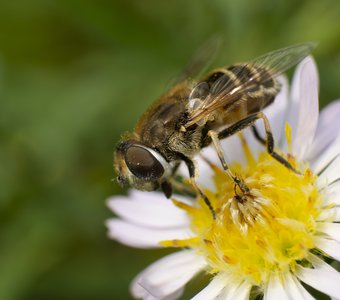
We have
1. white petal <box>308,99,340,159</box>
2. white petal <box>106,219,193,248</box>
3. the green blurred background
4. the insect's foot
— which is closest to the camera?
the insect's foot

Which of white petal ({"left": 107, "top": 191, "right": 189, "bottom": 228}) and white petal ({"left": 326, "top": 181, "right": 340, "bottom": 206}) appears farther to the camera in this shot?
white petal ({"left": 107, "top": 191, "right": 189, "bottom": 228})

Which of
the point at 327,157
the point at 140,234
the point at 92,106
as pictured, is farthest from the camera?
the point at 92,106

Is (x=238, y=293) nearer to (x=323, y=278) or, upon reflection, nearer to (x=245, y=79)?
(x=323, y=278)

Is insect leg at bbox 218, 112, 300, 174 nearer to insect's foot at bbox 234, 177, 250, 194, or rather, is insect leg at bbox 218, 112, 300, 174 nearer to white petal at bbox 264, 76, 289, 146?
insect's foot at bbox 234, 177, 250, 194

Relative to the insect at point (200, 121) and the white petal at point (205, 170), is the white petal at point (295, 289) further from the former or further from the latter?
the white petal at point (205, 170)

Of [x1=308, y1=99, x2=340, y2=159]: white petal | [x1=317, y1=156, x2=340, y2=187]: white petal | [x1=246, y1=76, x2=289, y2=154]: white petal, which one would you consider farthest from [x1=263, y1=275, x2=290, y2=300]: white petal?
[x1=246, y1=76, x2=289, y2=154]: white petal

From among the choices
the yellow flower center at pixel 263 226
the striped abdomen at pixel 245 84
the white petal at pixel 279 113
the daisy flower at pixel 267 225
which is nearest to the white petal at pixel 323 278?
the daisy flower at pixel 267 225

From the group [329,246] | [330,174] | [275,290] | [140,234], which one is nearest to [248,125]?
[330,174]
